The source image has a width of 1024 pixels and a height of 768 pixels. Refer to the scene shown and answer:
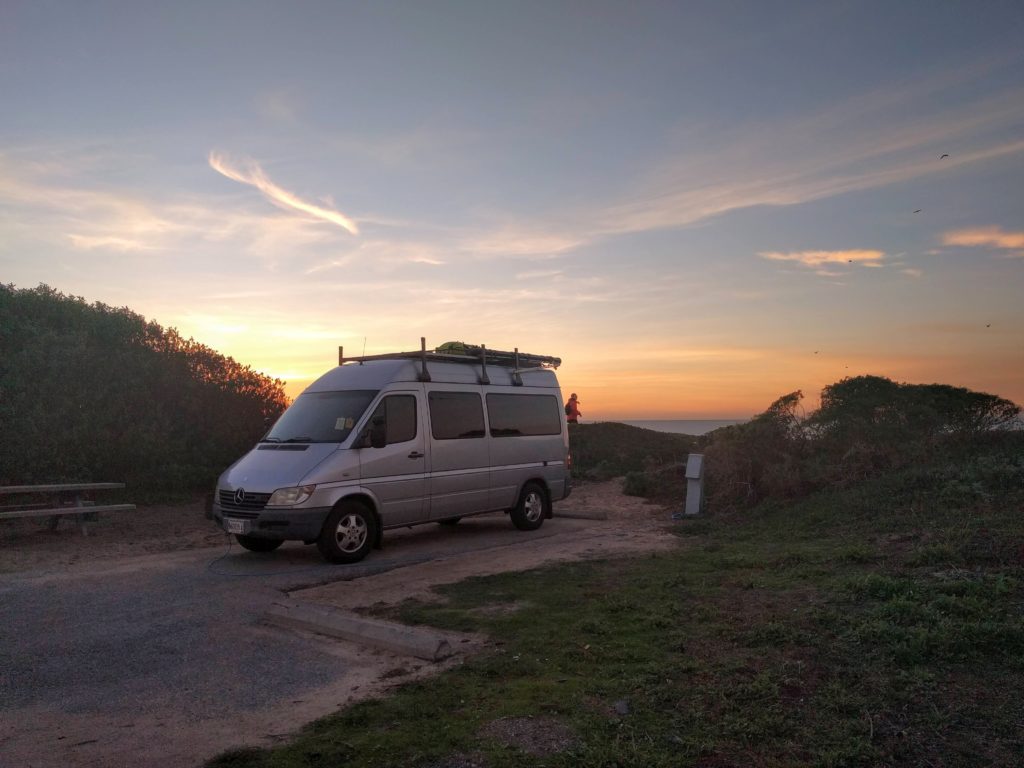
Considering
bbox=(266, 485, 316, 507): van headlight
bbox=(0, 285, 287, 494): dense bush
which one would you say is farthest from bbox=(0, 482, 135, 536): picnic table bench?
bbox=(266, 485, 316, 507): van headlight

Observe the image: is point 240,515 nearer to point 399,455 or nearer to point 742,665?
point 399,455

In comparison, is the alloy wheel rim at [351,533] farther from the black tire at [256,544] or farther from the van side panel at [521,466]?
the van side panel at [521,466]

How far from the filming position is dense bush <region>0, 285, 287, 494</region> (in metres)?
15.1

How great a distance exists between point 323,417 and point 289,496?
60.2 inches

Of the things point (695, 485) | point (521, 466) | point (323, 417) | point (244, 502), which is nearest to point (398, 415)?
point (323, 417)

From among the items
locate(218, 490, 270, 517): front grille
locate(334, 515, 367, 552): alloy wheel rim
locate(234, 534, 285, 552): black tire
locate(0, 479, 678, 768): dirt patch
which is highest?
locate(218, 490, 270, 517): front grille

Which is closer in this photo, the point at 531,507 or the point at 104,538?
the point at 104,538

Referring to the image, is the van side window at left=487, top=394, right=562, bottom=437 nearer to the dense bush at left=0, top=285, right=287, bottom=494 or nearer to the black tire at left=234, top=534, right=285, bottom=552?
the black tire at left=234, top=534, right=285, bottom=552

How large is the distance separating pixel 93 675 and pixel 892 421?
13168 millimetres

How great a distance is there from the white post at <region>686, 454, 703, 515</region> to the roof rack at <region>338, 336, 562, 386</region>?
305cm

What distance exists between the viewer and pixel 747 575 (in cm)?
828

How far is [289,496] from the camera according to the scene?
31.6 feet

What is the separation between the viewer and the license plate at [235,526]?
9.80 m

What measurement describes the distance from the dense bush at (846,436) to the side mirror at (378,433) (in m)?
6.86
